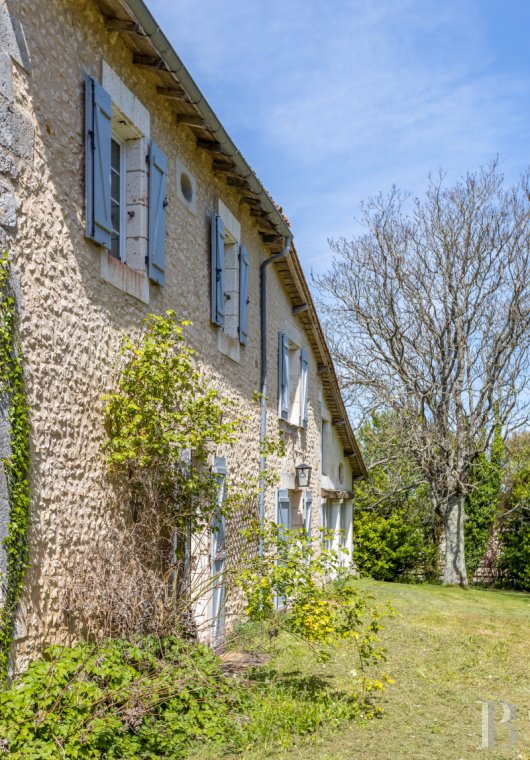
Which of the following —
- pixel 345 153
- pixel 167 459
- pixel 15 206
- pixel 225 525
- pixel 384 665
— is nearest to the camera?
pixel 15 206

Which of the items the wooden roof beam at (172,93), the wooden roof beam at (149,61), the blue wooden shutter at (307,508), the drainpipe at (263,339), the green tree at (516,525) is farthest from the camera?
the green tree at (516,525)

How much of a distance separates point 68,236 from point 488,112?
5.54 m

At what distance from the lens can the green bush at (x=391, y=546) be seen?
20.2m

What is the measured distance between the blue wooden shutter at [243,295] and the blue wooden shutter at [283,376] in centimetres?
206

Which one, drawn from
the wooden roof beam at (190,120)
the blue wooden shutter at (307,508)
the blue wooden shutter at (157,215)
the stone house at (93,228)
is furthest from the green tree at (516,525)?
the blue wooden shutter at (157,215)

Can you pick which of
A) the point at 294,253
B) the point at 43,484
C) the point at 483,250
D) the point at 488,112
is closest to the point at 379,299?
the point at 483,250

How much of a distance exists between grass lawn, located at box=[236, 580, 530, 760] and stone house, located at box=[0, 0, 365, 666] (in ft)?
6.03

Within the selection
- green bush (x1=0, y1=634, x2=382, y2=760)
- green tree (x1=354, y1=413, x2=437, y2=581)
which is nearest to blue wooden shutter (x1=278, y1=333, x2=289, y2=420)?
green bush (x1=0, y1=634, x2=382, y2=760)

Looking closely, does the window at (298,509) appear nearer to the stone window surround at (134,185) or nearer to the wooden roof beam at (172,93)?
the stone window surround at (134,185)

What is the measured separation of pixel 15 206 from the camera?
4.89m

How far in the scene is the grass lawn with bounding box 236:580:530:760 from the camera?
5.46 metres

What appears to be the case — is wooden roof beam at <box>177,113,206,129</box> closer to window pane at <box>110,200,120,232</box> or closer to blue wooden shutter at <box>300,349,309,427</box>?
window pane at <box>110,200,120,232</box>

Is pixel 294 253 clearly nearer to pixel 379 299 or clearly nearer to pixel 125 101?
pixel 125 101

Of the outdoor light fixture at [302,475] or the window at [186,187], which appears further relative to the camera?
the outdoor light fixture at [302,475]
